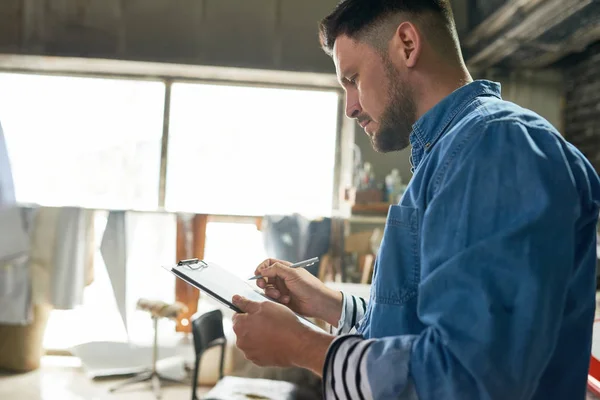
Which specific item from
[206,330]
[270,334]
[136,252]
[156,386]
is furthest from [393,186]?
[270,334]

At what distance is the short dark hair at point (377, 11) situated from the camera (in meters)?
0.70

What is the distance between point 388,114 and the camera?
704 mm

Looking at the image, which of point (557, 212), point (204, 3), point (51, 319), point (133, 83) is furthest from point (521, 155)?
point (51, 319)

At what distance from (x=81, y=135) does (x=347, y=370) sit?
261 centimetres

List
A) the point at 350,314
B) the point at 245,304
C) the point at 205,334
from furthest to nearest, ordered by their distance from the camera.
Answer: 1. the point at 205,334
2. the point at 350,314
3. the point at 245,304

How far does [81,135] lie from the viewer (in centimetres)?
274

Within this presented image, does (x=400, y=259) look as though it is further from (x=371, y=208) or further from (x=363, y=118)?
(x=371, y=208)

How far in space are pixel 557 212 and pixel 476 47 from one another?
→ 2121mm

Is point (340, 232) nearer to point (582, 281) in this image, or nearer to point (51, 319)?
point (51, 319)

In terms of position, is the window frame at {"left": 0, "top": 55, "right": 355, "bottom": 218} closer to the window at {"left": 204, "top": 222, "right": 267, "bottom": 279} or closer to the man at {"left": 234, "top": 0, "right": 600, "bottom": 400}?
the window at {"left": 204, "top": 222, "right": 267, "bottom": 279}

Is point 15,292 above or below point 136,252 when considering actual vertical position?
below

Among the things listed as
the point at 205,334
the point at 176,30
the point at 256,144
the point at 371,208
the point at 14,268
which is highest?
the point at 176,30

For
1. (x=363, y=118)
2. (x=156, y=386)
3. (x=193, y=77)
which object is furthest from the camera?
(x=193, y=77)

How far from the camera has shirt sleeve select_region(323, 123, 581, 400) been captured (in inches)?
17.5
